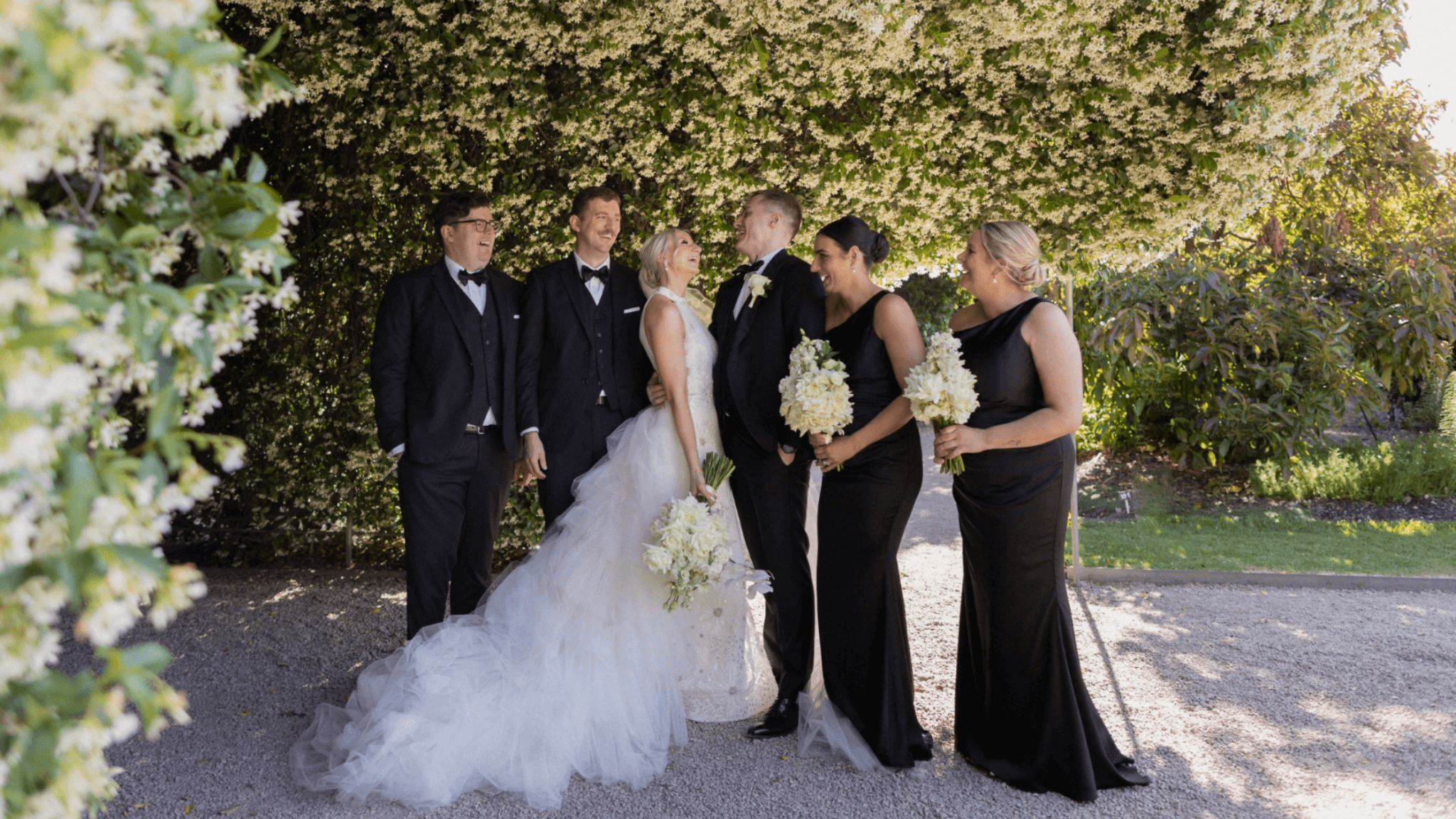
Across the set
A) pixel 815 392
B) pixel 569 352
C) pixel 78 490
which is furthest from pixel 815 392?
pixel 78 490

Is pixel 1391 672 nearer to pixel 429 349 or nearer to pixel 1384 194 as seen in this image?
pixel 429 349

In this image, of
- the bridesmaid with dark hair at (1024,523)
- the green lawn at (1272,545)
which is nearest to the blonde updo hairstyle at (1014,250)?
the bridesmaid with dark hair at (1024,523)

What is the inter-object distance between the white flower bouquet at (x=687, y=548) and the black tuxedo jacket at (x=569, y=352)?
0.74 meters

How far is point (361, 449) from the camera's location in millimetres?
6207

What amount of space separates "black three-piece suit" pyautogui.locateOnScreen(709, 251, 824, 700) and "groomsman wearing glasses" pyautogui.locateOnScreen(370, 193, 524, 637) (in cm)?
109

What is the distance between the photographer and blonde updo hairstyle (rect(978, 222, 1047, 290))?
340 centimetres

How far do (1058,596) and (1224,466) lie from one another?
7.53 meters

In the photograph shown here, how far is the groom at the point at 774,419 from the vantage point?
3785 mm

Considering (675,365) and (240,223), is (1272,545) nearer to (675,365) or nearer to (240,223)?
(675,365)

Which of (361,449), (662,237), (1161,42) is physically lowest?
(361,449)

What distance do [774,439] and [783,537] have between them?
1.40 feet

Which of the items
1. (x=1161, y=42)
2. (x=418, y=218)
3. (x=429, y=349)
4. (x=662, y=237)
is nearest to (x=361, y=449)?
(x=418, y=218)

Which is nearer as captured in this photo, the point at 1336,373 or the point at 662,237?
the point at 662,237

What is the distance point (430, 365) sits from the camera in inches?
163
